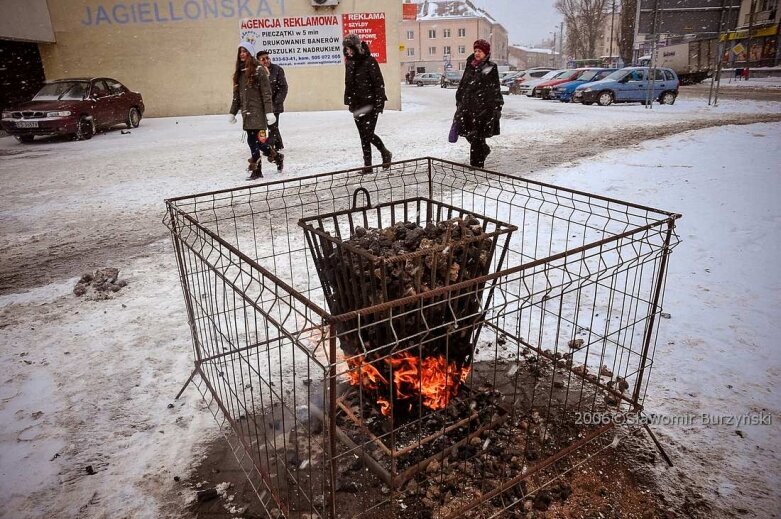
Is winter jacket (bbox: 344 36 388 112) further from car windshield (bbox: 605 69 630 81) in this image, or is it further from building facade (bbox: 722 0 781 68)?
building facade (bbox: 722 0 781 68)

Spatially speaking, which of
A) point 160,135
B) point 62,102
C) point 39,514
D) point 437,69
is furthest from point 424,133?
point 437,69

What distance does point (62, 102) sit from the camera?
40.0 feet

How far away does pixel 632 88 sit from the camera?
17859 millimetres

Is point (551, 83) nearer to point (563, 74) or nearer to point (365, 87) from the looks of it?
point (563, 74)

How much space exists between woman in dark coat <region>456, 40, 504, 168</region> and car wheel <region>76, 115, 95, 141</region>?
10521mm

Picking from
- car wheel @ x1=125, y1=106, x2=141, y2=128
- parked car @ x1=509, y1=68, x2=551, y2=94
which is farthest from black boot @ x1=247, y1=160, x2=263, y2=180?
parked car @ x1=509, y1=68, x2=551, y2=94

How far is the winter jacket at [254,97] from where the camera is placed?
7129mm

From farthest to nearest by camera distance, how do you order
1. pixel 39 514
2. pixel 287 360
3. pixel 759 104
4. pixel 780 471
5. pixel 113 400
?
1. pixel 759 104
2. pixel 287 360
3. pixel 113 400
4. pixel 780 471
5. pixel 39 514

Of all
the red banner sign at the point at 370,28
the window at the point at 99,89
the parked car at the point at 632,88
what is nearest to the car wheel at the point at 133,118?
the window at the point at 99,89

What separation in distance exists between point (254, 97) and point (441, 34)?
2657 inches

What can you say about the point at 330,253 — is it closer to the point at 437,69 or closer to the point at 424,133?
the point at 424,133

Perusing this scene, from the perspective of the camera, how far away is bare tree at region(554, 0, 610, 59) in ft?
155

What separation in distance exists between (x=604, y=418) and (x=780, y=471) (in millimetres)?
759

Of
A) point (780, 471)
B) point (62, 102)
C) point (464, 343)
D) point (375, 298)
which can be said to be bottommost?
point (780, 471)
